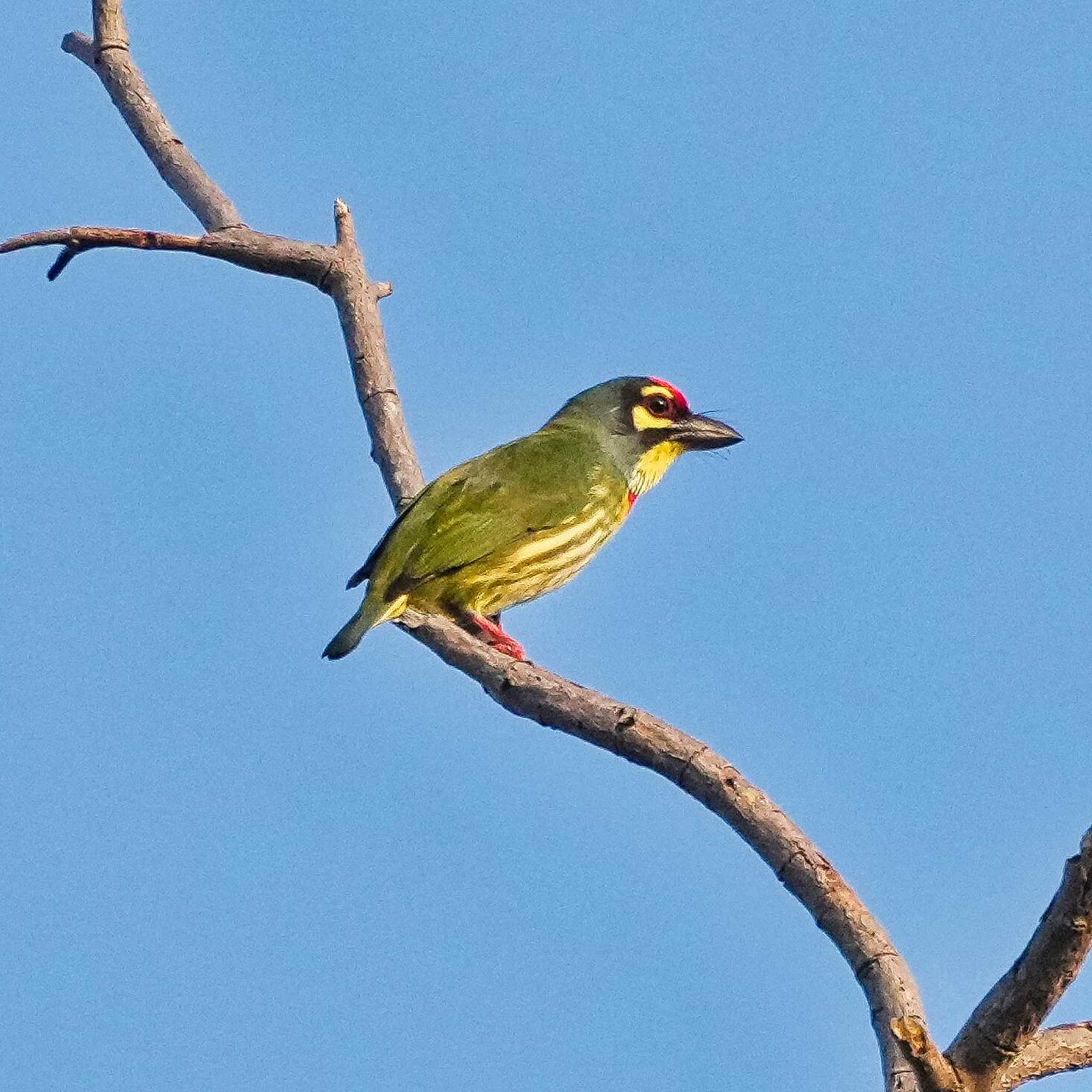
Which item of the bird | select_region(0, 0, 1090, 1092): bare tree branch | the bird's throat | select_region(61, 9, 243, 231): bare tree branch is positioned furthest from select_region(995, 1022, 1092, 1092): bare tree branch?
select_region(61, 9, 243, 231): bare tree branch

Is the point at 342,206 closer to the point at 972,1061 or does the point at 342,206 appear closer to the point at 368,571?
the point at 368,571

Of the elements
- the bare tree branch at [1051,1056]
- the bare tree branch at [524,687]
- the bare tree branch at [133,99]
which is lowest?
the bare tree branch at [1051,1056]

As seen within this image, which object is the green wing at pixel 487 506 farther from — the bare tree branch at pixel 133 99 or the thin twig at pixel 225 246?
the bare tree branch at pixel 133 99

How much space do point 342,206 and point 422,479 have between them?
1476 millimetres

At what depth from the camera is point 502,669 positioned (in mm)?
5113

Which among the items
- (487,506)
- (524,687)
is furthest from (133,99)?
(524,687)

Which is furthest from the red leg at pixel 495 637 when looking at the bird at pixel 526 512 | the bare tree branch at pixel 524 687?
the bare tree branch at pixel 524 687

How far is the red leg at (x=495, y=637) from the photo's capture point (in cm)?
663

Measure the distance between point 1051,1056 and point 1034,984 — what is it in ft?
1.24

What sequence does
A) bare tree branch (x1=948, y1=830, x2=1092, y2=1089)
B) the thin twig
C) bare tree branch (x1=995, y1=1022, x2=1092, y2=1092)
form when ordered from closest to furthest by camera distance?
bare tree branch (x1=948, y1=830, x2=1092, y2=1089)
bare tree branch (x1=995, y1=1022, x2=1092, y2=1092)
the thin twig

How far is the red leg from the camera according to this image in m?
6.63

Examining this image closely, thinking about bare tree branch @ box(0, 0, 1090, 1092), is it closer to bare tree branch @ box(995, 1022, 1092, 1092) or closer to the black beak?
bare tree branch @ box(995, 1022, 1092, 1092)

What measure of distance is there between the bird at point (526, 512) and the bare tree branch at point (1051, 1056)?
8.98 feet

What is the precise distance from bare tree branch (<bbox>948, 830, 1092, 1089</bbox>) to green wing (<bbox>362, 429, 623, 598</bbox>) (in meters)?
3.11
